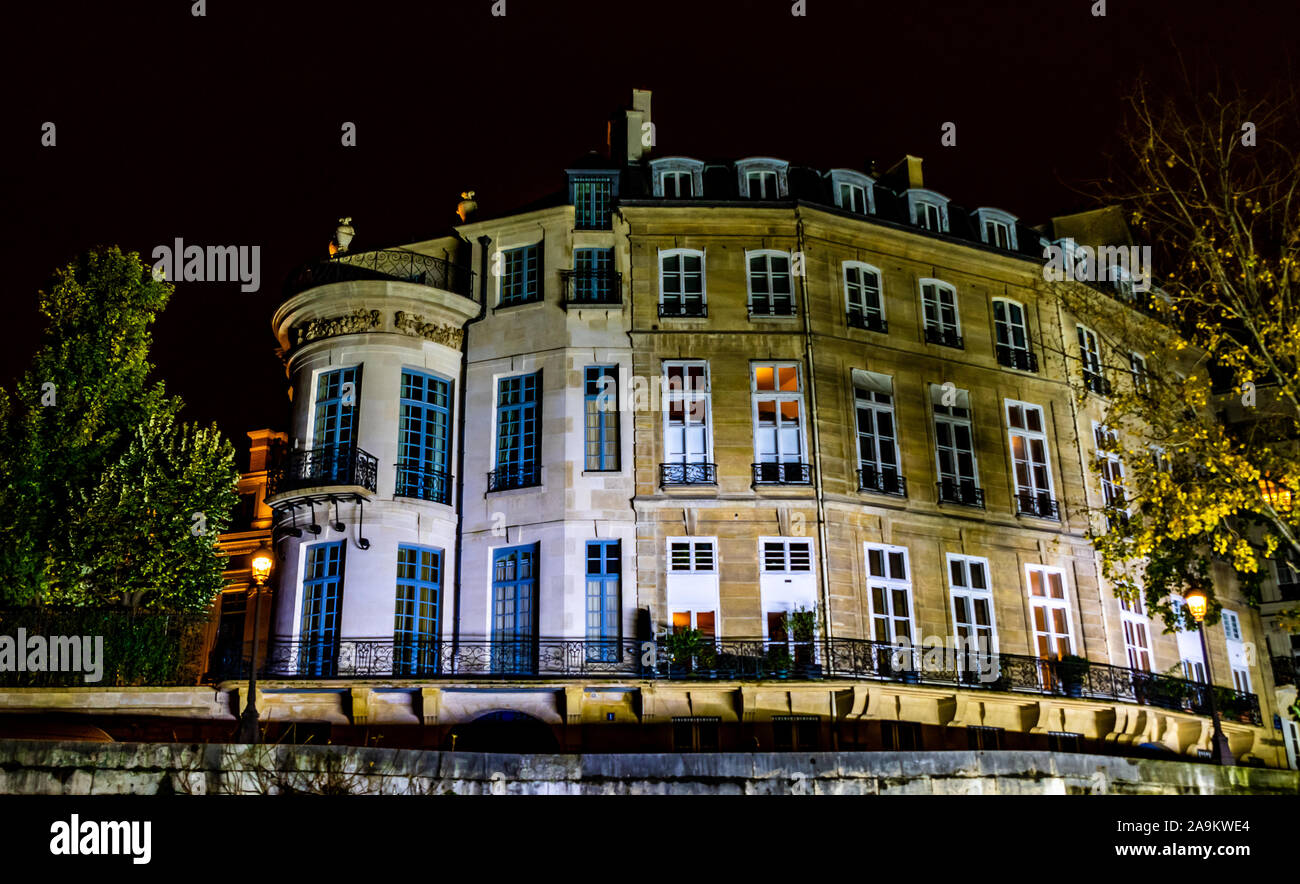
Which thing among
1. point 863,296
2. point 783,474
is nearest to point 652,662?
point 783,474

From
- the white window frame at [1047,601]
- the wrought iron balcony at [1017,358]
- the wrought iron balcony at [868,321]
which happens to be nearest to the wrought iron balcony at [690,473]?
the wrought iron balcony at [868,321]

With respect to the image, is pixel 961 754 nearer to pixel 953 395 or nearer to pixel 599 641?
pixel 599 641

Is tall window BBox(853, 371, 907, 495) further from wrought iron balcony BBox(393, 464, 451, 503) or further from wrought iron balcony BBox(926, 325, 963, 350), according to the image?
wrought iron balcony BBox(393, 464, 451, 503)

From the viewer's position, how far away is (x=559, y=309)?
26.3m

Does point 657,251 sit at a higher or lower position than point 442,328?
higher

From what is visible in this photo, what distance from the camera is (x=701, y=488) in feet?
80.8

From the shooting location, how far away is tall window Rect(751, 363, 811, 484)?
24875 mm

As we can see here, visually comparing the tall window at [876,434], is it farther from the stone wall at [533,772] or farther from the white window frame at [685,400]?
the stone wall at [533,772]

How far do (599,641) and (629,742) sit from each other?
2.12 m

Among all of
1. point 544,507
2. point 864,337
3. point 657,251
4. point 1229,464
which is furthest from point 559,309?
point 1229,464

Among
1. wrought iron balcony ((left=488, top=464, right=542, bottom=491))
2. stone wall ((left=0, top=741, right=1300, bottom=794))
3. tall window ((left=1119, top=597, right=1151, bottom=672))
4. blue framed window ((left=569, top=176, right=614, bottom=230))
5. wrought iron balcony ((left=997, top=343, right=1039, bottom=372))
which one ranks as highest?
blue framed window ((left=569, top=176, right=614, bottom=230))

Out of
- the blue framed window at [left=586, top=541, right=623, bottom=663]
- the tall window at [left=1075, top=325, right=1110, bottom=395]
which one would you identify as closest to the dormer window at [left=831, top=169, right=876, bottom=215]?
the tall window at [left=1075, top=325, right=1110, bottom=395]

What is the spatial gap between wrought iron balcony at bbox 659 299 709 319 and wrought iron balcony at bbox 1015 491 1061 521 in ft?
27.7

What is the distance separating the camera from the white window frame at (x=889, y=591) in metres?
24.1
